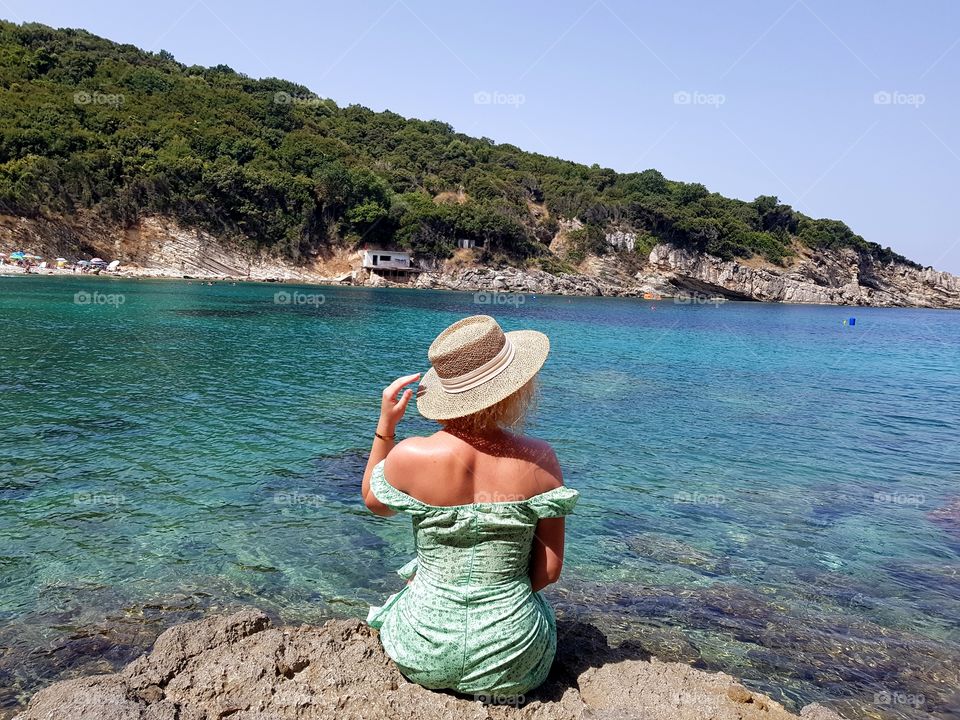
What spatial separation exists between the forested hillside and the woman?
7452cm

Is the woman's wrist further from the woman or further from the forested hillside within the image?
the forested hillside

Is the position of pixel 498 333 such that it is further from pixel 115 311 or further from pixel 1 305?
pixel 1 305

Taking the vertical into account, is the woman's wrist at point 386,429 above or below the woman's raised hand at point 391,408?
below

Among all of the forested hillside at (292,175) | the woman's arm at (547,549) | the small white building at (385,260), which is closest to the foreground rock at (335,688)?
the woman's arm at (547,549)

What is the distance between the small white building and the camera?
84.4m

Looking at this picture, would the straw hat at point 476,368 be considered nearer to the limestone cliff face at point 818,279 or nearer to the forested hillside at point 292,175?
the forested hillside at point 292,175

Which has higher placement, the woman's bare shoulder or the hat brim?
the hat brim

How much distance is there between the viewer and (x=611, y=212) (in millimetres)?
110375

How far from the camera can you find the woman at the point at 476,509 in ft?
9.21

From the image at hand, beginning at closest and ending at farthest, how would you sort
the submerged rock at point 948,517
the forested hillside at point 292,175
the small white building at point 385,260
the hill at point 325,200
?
the submerged rock at point 948,517 → the hill at point 325,200 → the forested hillside at point 292,175 → the small white building at point 385,260

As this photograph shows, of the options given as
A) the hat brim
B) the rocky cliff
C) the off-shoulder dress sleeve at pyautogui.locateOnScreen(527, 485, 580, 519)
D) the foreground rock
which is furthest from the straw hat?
the rocky cliff

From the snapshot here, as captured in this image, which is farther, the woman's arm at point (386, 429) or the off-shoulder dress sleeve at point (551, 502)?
the woman's arm at point (386, 429)

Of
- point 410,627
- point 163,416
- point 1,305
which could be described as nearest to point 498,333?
point 410,627

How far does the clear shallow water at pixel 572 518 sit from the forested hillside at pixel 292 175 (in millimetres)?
57512
